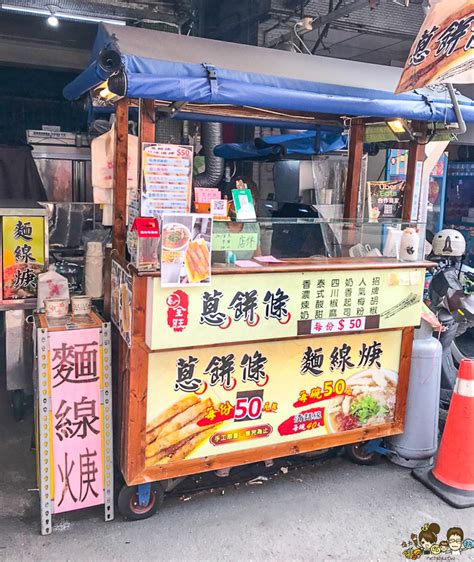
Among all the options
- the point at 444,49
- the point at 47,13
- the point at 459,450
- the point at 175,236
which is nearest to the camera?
the point at 175,236

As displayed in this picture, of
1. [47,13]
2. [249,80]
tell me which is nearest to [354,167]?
[249,80]

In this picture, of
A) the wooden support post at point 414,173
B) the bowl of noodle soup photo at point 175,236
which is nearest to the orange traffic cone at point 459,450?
the wooden support post at point 414,173

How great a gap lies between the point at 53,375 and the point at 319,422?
5.98ft

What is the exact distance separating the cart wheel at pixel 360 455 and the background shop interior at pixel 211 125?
85.1 inches

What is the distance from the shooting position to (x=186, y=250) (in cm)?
315

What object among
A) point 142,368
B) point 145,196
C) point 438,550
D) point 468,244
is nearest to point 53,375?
point 142,368

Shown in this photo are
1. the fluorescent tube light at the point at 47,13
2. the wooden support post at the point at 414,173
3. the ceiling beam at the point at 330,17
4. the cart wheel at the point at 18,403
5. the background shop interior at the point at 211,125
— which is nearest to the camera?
the wooden support post at the point at 414,173

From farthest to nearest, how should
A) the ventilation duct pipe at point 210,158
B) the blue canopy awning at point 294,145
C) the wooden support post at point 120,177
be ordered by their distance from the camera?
the ventilation duct pipe at point 210,158, the blue canopy awning at point 294,145, the wooden support post at point 120,177

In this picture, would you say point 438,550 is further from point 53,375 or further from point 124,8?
point 124,8

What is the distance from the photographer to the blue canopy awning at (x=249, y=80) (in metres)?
3.16

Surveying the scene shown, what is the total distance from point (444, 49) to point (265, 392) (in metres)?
2.40

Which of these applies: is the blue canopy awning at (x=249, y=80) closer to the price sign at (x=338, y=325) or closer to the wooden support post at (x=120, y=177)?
the wooden support post at (x=120, y=177)

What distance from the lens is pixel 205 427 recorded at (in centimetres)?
352

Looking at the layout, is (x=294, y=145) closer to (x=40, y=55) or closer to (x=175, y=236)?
(x=175, y=236)
